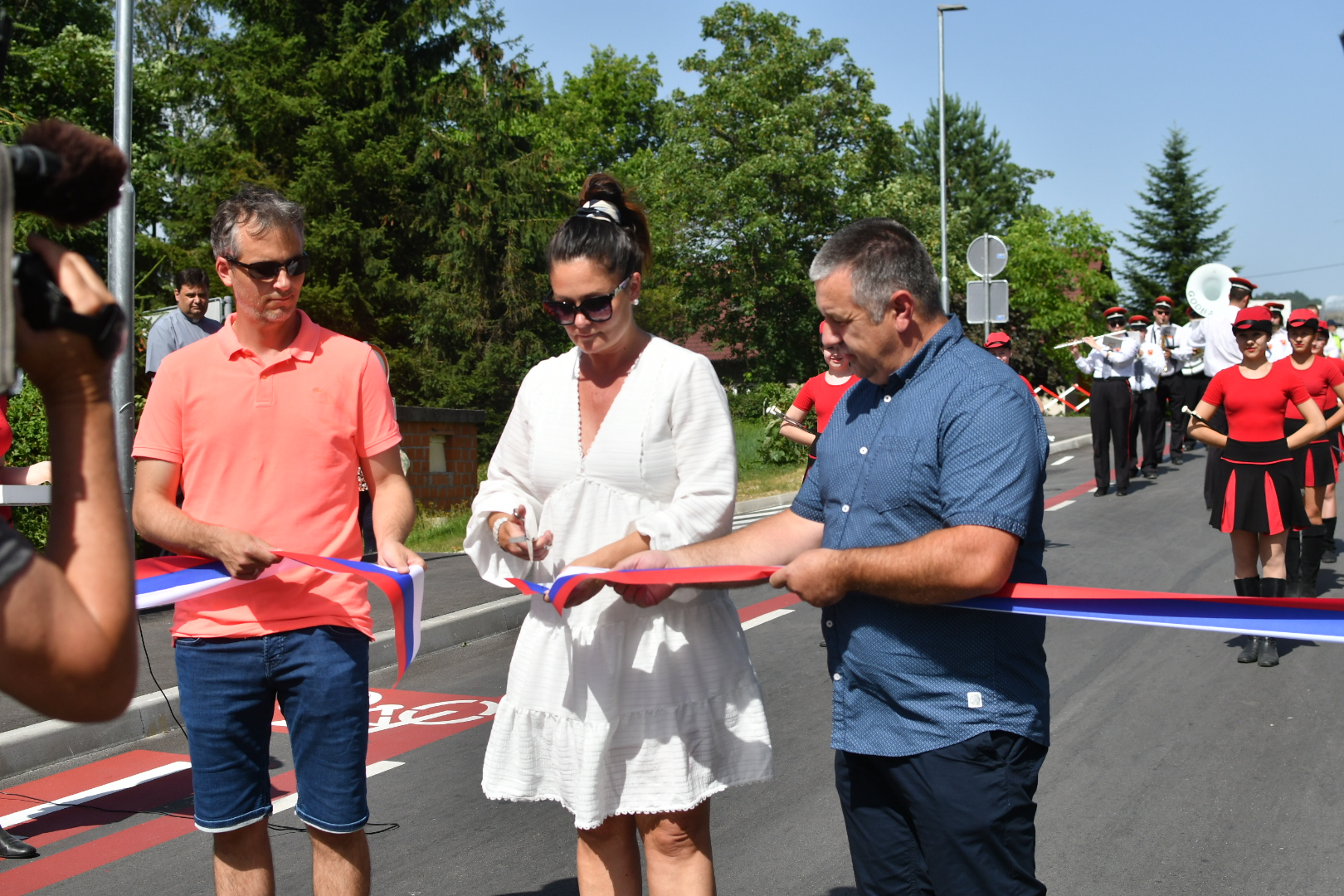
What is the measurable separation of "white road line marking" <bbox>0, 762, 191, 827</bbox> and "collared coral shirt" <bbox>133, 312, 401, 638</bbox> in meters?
2.76

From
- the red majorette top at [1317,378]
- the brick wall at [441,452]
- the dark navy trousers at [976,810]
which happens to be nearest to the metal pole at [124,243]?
the dark navy trousers at [976,810]

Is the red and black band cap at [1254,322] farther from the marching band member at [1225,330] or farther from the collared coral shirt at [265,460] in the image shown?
the collared coral shirt at [265,460]

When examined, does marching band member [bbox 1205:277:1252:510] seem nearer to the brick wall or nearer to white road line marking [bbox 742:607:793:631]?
white road line marking [bbox 742:607:793:631]

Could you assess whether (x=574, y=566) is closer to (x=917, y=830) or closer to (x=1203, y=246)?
(x=917, y=830)

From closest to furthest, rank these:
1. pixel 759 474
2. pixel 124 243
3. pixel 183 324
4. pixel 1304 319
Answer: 1. pixel 183 324
2. pixel 124 243
3. pixel 1304 319
4. pixel 759 474


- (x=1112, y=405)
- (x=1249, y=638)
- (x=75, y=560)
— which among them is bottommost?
(x=1249, y=638)

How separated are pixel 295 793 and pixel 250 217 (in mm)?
3006

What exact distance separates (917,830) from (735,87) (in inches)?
1564

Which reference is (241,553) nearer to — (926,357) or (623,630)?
(623,630)

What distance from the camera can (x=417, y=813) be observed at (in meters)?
5.05

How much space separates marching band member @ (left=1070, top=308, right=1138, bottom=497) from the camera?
15406 mm

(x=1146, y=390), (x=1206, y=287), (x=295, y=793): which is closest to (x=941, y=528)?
(x=295, y=793)

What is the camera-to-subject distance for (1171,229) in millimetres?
57000

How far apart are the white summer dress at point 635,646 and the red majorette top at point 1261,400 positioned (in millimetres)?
5745
